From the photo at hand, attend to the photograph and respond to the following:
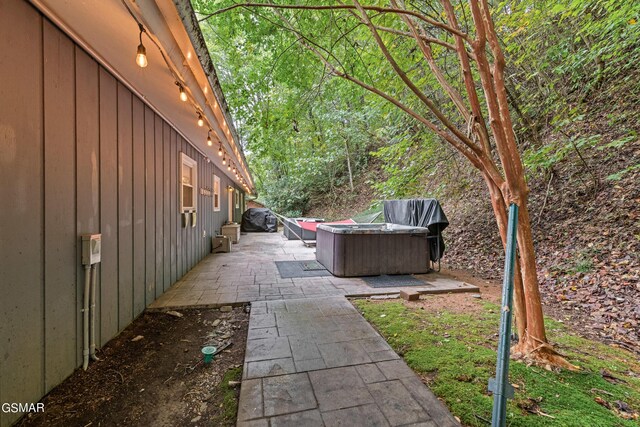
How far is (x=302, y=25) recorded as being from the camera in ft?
11.4

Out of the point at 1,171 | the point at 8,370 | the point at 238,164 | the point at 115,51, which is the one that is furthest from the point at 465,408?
the point at 238,164

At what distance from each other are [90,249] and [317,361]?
6.19 ft

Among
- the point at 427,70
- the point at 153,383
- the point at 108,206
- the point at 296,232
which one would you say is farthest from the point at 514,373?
the point at 296,232

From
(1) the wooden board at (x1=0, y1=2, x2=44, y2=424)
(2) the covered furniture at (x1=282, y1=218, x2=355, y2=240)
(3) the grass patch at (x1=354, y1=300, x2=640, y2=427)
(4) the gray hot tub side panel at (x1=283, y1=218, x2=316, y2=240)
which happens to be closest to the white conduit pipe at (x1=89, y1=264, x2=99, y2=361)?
(1) the wooden board at (x1=0, y1=2, x2=44, y2=424)

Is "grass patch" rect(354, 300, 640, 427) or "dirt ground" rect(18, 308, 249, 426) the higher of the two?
"grass patch" rect(354, 300, 640, 427)

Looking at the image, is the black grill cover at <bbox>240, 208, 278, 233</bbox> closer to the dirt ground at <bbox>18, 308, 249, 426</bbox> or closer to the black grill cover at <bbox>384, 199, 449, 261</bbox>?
the black grill cover at <bbox>384, 199, 449, 261</bbox>

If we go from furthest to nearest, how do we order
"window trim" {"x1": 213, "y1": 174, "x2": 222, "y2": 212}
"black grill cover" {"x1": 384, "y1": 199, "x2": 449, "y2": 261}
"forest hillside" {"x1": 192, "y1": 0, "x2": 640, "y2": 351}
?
"window trim" {"x1": 213, "y1": 174, "x2": 222, "y2": 212}
"black grill cover" {"x1": 384, "y1": 199, "x2": 449, "y2": 261}
"forest hillside" {"x1": 192, "y1": 0, "x2": 640, "y2": 351}

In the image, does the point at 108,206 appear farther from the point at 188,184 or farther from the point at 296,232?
the point at 296,232

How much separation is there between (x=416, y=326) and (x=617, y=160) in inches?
190

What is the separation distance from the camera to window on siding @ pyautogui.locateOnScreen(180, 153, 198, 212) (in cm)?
447

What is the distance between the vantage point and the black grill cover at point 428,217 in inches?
185

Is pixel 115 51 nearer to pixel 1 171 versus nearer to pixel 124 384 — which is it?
pixel 1 171

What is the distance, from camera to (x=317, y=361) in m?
2.02

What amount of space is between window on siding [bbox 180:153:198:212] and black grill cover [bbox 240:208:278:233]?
709 cm
